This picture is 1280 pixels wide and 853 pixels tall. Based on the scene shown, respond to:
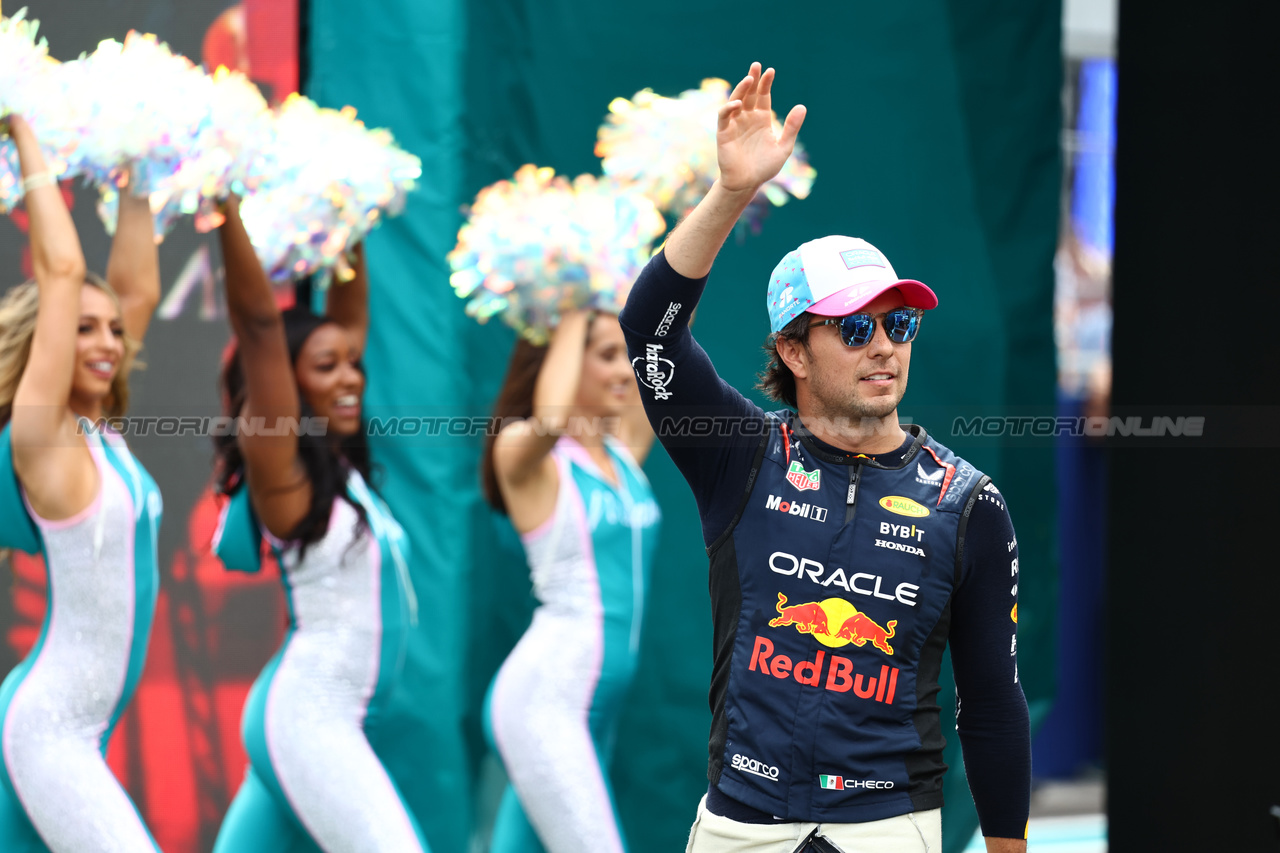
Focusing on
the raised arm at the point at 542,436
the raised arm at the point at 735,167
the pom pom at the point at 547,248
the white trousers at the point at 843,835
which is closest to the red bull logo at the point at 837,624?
the white trousers at the point at 843,835

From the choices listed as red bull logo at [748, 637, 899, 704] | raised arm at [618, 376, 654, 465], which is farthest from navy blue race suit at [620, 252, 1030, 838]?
raised arm at [618, 376, 654, 465]

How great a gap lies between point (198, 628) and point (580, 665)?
1.00 metres

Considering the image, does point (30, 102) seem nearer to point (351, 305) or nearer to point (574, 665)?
point (351, 305)

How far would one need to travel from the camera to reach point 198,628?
327 centimetres

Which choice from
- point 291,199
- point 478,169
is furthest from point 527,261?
point 291,199

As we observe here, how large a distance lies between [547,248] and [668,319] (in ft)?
4.93

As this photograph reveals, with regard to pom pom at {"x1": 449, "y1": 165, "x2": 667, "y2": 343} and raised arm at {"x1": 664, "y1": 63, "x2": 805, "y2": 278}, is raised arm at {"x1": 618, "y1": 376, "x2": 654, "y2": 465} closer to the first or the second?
pom pom at {"x1": 449, "y1": 165, "x2": 667, "y2": 343}

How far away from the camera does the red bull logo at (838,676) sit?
6.02ft

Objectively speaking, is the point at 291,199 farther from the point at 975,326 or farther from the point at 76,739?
the point at 975,326

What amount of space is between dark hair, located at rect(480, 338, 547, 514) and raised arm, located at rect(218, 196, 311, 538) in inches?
21.3

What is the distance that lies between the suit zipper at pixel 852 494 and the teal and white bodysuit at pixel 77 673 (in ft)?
5.66

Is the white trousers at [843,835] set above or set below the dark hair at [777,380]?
below

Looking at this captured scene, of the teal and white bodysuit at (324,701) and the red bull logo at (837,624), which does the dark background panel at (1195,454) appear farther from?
the teal and white bodysuit at (324,701)

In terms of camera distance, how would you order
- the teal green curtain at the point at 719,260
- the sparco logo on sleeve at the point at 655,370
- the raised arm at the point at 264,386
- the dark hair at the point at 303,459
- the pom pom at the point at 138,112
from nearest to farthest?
1. the sparco logo on sleeve at the point at 655,370
2. the pom pom at the point at 138,112
3. the raised arm at the point at 264,386
4. the dark hair at the point at 303,459
5. the teal green curtain at the point at 719,260
